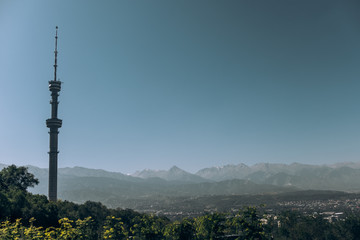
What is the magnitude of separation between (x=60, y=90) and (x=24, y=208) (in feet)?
276

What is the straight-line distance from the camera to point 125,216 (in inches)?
4496

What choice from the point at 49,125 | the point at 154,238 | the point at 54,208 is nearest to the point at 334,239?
the point at 154,238

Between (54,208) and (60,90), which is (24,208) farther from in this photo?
(60,90)

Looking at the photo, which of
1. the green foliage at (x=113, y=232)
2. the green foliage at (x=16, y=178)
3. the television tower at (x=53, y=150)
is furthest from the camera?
the television tower at (x=53, y=150)

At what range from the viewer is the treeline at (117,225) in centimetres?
3306

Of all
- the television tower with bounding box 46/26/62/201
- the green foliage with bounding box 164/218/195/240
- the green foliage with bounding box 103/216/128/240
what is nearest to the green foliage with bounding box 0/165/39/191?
the television tower with bounding box 46/26/62/201

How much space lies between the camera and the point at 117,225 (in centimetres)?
5556

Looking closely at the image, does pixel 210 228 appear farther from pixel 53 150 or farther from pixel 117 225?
pixel 53 150

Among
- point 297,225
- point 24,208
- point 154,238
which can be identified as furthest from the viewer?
point 297,225

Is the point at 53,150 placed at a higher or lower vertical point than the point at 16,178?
higher

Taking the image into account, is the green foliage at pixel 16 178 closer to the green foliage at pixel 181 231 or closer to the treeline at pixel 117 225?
the treeline at pixel 117 225

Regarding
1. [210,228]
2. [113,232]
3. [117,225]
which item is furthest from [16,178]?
[210,228]

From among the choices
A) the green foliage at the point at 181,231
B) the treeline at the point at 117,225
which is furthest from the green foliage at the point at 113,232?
the green foliage at the point at 181,231

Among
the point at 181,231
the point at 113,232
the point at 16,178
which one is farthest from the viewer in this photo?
the point at 16,178
